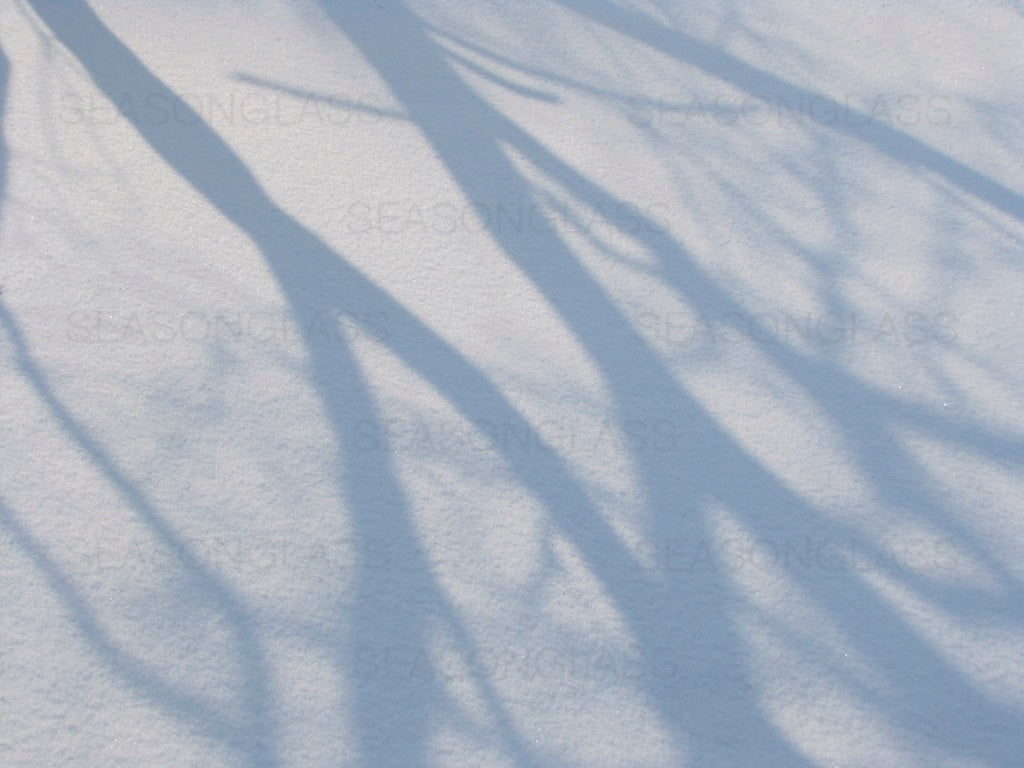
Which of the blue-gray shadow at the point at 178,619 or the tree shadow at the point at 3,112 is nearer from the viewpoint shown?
the blue-gray shadow at the point at 178,619

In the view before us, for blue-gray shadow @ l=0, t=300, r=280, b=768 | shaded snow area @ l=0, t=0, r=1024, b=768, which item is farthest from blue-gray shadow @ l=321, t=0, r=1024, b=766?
blue-gray shadow @ l=0, t=300, r=280, b=768

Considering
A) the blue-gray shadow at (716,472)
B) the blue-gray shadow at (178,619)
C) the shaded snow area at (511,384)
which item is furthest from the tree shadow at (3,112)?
the blue-gray shadow at (716,472)

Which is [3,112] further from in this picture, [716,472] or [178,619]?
[716,472]

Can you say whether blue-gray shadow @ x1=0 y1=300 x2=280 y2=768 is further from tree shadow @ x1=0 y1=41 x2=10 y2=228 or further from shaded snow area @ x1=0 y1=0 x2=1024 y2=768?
tree shadow @ x1=0 y1=41 x2=10 y2=228

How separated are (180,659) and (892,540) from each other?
6.93 feet

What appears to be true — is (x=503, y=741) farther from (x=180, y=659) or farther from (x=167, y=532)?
(x=167, y=532)

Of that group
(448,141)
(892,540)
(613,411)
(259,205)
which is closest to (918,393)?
(892,540)

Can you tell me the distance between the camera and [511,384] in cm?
343

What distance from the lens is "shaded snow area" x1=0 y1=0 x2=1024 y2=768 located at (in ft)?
9.59

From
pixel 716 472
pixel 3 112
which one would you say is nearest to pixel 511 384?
pixel 716 472

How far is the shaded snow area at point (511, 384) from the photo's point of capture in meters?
2.92

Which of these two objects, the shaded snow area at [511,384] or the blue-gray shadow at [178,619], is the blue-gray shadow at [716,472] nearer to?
the shaded snow area at [511,384]

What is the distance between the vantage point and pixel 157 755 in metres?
2.84

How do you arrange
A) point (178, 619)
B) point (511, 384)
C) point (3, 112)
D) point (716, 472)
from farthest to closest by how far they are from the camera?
point (3, 112) < point (511, 384) < point (716, 472) < point (178, 619)
